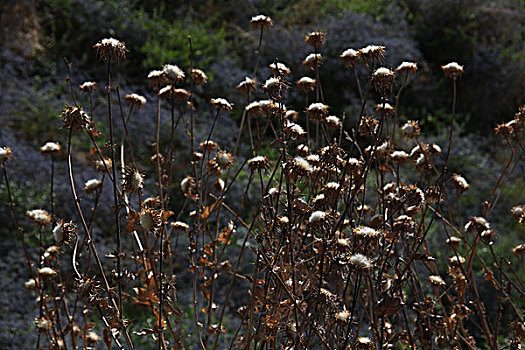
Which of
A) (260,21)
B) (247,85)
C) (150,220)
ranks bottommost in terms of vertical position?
(150,220)

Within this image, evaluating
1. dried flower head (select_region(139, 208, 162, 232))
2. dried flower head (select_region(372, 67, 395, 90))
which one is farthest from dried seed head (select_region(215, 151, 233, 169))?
dried flower head (select_region(372, 67, 395, 90))

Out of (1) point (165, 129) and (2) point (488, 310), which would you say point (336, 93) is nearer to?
(1) point (165, 129)

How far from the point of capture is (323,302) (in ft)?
3.76

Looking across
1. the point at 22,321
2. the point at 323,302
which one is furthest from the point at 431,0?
the point at 323,302

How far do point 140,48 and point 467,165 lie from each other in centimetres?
263

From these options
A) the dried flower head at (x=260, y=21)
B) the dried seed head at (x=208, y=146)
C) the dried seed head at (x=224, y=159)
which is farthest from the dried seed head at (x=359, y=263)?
the dried flower head at (x=260, y=21)

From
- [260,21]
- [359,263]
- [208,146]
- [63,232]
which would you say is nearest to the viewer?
[359,263]

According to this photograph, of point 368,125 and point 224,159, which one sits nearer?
point 368,125

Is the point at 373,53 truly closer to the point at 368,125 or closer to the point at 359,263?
the point at 368,125

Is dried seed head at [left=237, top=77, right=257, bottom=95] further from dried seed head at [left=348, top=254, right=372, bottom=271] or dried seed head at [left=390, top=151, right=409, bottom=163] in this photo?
dried seed head at [left=348, top=254, right=372, bottom=271]

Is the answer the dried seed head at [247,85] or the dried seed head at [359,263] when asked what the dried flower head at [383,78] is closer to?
the dried seed head at [359,263]

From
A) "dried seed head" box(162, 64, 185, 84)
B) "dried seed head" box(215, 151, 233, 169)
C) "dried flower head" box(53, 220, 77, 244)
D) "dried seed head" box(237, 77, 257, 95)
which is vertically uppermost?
"dried seed head" box(162, 64, 185, 84)

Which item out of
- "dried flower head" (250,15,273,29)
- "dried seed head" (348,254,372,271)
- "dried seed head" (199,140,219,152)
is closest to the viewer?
"dried seed head" (348,254,372,271)

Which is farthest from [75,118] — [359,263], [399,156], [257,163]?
[399,156]
